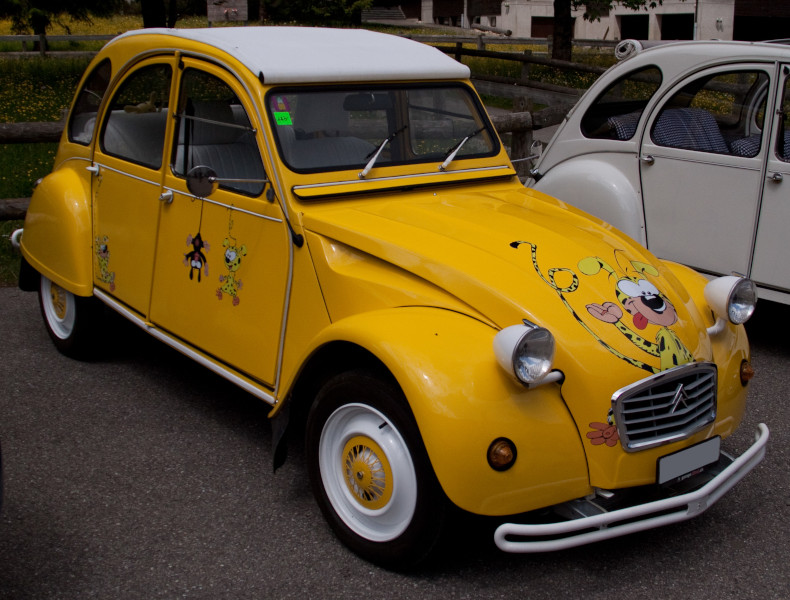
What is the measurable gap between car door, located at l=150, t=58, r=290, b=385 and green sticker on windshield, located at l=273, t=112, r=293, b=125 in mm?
83

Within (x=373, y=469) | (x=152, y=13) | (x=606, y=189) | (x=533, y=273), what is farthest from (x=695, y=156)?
(x=152, y=13)

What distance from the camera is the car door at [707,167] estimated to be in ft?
18.6

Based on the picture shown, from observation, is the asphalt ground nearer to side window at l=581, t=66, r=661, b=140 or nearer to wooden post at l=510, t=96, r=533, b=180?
side window at l=581, t=66, r=661, b=140

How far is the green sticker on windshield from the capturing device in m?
4.02

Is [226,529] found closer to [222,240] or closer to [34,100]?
[222,240]

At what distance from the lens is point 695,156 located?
589 centimetres

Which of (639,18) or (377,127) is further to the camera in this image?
(639,18)

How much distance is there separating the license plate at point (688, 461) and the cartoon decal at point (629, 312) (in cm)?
25

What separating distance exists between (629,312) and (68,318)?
141 inches

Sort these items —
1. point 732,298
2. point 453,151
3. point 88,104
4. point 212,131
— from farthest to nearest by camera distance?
point 88,104, point 453,151, point 212,131, point 732,298

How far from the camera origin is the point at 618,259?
12.3 feet

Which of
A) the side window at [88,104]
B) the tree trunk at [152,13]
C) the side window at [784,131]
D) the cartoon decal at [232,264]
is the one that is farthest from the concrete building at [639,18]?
the cartoon decal at [232,264]

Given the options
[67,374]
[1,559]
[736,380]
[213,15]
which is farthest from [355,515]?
[213,15]

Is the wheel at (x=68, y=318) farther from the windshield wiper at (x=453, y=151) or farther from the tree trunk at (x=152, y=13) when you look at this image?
the tree trunk at (x=152, y=13)
